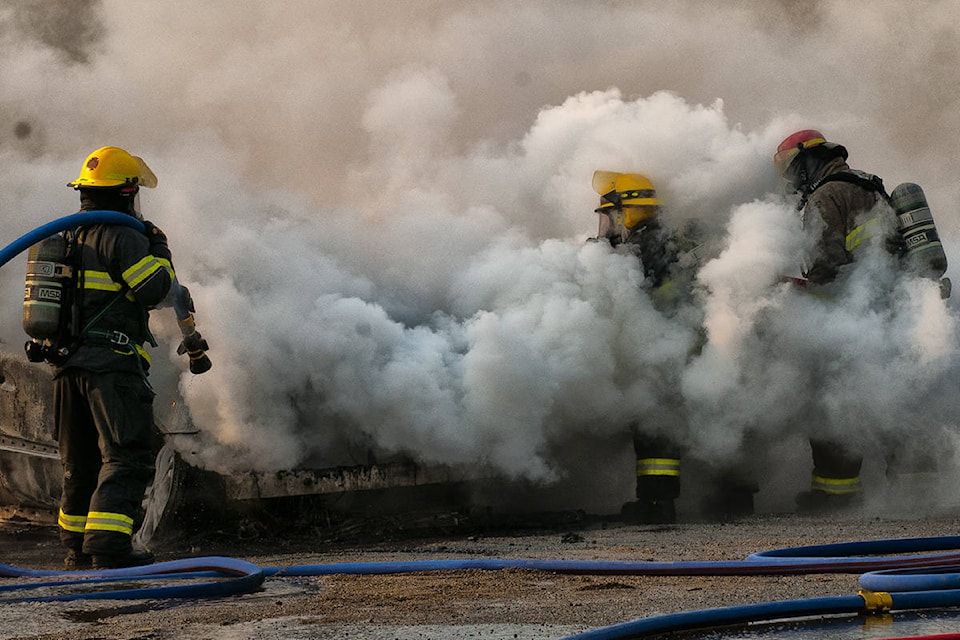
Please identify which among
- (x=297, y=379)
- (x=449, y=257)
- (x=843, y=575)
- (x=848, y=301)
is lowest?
(x=843, y=575)

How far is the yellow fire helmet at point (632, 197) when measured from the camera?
27.7ft

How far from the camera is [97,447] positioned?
5.93m

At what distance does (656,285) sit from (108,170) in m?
3.93

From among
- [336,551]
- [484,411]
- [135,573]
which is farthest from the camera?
[484,411]

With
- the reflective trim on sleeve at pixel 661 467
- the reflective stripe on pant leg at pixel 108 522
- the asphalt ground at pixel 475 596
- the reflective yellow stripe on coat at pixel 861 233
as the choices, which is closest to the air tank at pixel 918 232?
the reflective yellow stripe on coat at pixel 861 233

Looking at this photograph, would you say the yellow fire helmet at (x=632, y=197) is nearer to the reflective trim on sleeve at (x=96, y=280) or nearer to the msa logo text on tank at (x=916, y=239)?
the msa logo text on tank at (x=916, y=239)

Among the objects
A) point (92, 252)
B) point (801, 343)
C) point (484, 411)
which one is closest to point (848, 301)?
point (801, 343)

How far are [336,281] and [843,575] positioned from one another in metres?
4.43

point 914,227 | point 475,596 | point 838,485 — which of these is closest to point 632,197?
point 914,227

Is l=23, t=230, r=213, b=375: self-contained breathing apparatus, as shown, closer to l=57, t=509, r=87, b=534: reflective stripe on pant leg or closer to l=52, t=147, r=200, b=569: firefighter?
l=52, t=147, r=200, b=569: firefighter

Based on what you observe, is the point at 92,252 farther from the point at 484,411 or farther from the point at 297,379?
the point at 484,411

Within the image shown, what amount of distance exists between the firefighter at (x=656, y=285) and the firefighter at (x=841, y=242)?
0.60 metres

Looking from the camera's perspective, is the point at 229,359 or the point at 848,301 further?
the point at 848,301

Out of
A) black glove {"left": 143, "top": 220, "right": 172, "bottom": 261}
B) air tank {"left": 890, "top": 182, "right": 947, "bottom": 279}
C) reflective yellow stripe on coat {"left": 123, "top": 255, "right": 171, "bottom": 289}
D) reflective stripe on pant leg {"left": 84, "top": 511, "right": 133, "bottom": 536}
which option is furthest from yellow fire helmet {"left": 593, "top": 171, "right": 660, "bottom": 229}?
reflective stripe on pant leg {"left": 84, "top": 511, "right": 133, "bottom": 536}
